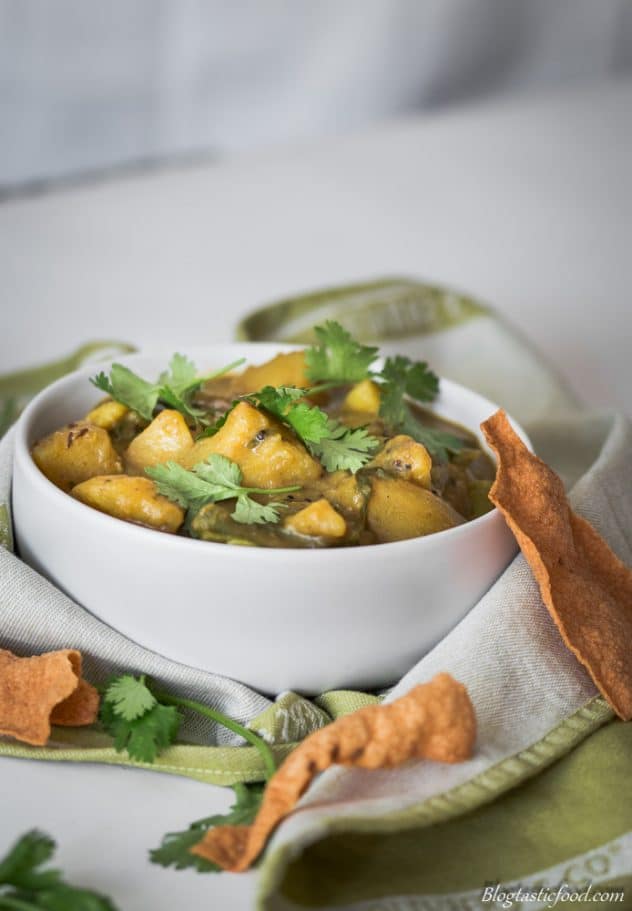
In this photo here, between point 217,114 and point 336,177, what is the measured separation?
3.29 ft

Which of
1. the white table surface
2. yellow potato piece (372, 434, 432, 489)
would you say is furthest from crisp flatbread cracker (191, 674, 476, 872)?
the white table surface

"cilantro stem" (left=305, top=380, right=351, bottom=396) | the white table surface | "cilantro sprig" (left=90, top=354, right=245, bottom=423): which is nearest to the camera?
"cilantro sprig" (left=90, top=354, right=245, bottom=423)

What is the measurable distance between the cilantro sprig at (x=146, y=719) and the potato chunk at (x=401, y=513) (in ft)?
0.98

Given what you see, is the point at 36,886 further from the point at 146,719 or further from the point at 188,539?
the point at 188,539

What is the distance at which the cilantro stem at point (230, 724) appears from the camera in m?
1.35

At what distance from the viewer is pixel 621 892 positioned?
3.98 feet

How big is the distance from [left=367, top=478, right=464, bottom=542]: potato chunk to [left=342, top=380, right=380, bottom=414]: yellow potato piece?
Result: 0.29m

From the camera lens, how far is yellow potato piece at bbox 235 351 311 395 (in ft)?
5.93

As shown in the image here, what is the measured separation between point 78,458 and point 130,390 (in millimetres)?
158

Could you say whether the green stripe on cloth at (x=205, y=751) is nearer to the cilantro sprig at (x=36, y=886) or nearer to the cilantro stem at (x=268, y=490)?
the cilantro sprig at (x=36, y=886)

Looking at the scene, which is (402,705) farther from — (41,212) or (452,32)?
(452,32)

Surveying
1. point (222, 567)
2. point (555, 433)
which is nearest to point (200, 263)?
point (555, 433)

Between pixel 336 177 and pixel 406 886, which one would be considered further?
pixel 336 177

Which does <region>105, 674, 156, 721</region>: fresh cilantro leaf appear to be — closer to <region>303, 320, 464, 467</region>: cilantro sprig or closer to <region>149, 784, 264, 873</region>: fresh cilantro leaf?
<region>149, 784, 264, 873</region>: fresh cilantro leaf
